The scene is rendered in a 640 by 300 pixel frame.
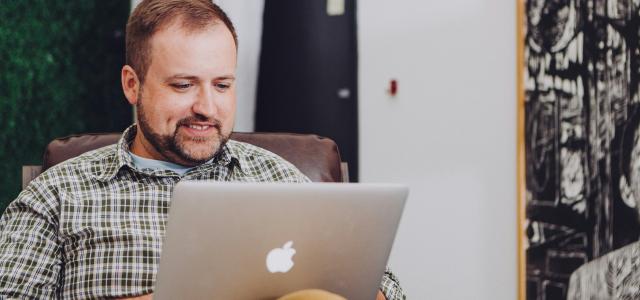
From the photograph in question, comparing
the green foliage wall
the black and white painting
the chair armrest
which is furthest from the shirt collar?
the black and white painting

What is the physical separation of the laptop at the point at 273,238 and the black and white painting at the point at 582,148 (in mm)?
1340

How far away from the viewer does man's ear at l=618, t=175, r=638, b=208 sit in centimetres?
214

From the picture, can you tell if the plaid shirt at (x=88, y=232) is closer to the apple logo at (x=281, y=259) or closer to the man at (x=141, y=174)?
→ the man at (x=141, y=174)

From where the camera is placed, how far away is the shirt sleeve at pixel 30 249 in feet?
4.27

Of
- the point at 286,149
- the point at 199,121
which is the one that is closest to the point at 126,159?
the point at 199,121

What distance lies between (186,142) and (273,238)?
53 cm

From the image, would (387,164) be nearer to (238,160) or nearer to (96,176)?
A: (238,160)

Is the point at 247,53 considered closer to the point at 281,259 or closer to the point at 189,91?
the point at 189,91

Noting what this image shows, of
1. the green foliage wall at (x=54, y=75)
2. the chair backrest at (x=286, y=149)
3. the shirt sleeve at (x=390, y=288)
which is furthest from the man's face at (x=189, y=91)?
the green foliage wall at (x=54, y=75)

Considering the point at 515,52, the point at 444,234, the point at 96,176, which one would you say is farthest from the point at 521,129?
the point at 96,176

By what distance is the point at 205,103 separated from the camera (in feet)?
4.77

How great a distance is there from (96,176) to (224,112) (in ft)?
0.92

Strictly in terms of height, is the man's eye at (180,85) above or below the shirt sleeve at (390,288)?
above

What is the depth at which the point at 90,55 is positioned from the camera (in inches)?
107
